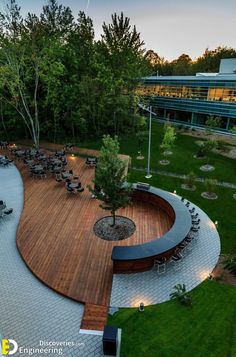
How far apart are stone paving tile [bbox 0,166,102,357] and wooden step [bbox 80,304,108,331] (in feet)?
1.01

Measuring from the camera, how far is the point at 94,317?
11.8 meters

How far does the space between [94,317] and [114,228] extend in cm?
717

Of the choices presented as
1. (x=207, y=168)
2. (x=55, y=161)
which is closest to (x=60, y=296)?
(x=55, y=161)

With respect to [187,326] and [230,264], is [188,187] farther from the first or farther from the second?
[187,326]

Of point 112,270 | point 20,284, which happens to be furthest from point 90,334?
point 20,284

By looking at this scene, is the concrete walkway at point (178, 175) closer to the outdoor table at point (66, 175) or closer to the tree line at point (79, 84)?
the outdoor table at point (66, 175)

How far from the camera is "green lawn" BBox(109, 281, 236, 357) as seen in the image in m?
10.3

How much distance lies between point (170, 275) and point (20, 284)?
8180mm

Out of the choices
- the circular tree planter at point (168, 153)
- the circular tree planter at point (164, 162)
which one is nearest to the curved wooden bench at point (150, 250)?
the circular tree planter at point (164, 162)

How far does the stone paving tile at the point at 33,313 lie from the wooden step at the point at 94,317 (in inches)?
12.1

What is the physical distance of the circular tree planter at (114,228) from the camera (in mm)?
17469

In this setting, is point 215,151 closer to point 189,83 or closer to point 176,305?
point 189,83

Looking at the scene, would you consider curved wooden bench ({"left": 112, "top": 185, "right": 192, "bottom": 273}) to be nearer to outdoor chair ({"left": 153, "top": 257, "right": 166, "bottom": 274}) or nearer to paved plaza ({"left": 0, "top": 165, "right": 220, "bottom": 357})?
outdoor chair ({"left": 153, "top": 257, "right": 166, "bottom": 274})

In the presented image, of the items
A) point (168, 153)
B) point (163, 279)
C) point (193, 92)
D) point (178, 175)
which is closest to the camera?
point (163, 279)
